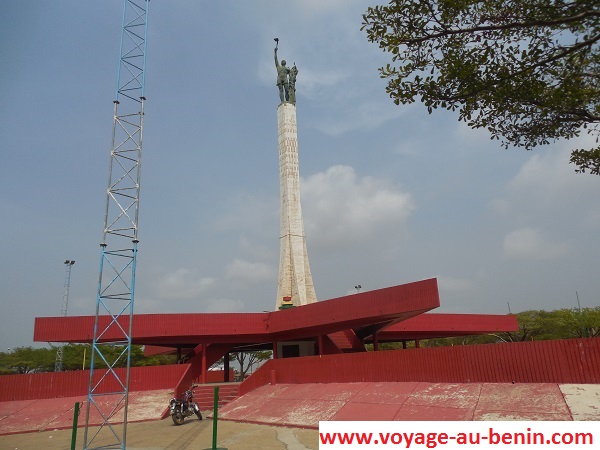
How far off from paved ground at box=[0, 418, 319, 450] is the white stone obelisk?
653 inches

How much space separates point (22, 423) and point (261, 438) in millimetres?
10868

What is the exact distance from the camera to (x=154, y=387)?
73.2 feet

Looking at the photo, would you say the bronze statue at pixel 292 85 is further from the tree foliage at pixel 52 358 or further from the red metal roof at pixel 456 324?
the tree foliage at pixel 52 358

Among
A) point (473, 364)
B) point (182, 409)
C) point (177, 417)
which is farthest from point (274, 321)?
point (473, 364)

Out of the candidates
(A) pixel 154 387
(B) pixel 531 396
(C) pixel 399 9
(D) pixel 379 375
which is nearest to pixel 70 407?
(A) pixel 154 387

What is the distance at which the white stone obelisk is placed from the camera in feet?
113

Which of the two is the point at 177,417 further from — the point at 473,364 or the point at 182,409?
the point at 473,364

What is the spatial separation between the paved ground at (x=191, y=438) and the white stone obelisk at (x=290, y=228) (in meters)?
16.6

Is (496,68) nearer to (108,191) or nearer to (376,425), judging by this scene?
(376,425)

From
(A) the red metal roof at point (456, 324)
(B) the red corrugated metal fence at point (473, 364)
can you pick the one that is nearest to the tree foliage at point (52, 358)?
(A) the red metal roof at point (456, 324)

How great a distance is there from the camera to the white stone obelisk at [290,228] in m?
34.3

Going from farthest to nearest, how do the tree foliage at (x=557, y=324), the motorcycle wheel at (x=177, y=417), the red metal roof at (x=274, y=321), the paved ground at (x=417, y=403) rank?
the tree foliage at (x=557, y=324) < the red metal roof at (x=274, y=321) < the motorcycle wheel at (x=177, y=417) < the paved ground at (x=417, y=403)

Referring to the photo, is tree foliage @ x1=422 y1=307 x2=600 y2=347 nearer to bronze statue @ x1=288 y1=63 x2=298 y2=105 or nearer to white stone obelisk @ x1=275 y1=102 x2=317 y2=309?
white stone obelisk @ x1=275 y1=102 x2=317 y2=309

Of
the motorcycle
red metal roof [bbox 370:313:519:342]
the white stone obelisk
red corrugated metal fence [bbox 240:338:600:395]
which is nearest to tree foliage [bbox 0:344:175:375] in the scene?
the white stone obelisk
